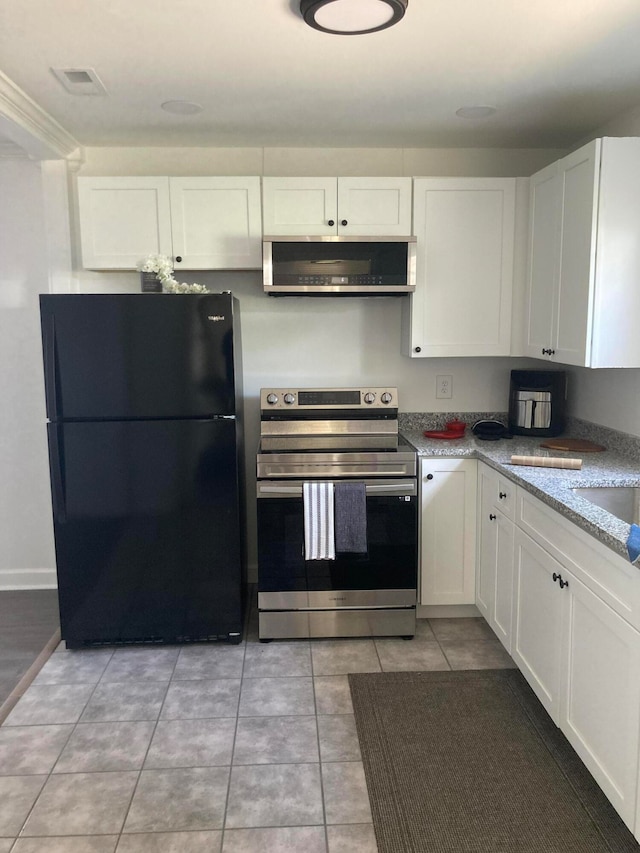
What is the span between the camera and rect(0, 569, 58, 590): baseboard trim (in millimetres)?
3748

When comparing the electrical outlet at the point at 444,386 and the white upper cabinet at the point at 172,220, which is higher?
the white upper cabinet at the point at 172,220

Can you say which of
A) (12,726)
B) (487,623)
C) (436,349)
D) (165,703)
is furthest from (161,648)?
(436,349)

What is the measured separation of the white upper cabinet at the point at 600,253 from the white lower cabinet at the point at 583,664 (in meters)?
0.82

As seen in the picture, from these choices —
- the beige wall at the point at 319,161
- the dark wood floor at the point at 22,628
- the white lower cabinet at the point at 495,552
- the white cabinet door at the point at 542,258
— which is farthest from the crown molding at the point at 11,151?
the white lower cabinet at the point at 495,552

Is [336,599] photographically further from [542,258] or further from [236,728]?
[542,258]

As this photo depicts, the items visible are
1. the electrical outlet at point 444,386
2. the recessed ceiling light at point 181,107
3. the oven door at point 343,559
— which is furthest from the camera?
the electrical outlet at point 444,386

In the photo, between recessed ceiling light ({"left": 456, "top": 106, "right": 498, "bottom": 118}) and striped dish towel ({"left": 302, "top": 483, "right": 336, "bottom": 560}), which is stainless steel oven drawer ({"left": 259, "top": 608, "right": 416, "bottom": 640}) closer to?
striped dish towel ({"left": 302, "top": 483, "right": 336, "bottom": 560})

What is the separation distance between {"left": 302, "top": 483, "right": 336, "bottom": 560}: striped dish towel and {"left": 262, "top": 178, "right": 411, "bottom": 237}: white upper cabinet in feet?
4.06

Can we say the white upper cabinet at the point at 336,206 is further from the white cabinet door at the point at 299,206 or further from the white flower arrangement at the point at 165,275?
the white flower arrangement at the point at 165,275

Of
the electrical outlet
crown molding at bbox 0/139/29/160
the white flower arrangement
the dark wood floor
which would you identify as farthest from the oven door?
crown molding at bbox 0/139/29/160

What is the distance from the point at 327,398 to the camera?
3.33 m

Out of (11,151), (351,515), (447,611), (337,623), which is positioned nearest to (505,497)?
(351,515)

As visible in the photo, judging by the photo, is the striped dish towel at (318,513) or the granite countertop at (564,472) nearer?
the granite countertop at (564,472)

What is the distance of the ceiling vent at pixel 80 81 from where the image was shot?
245cm
